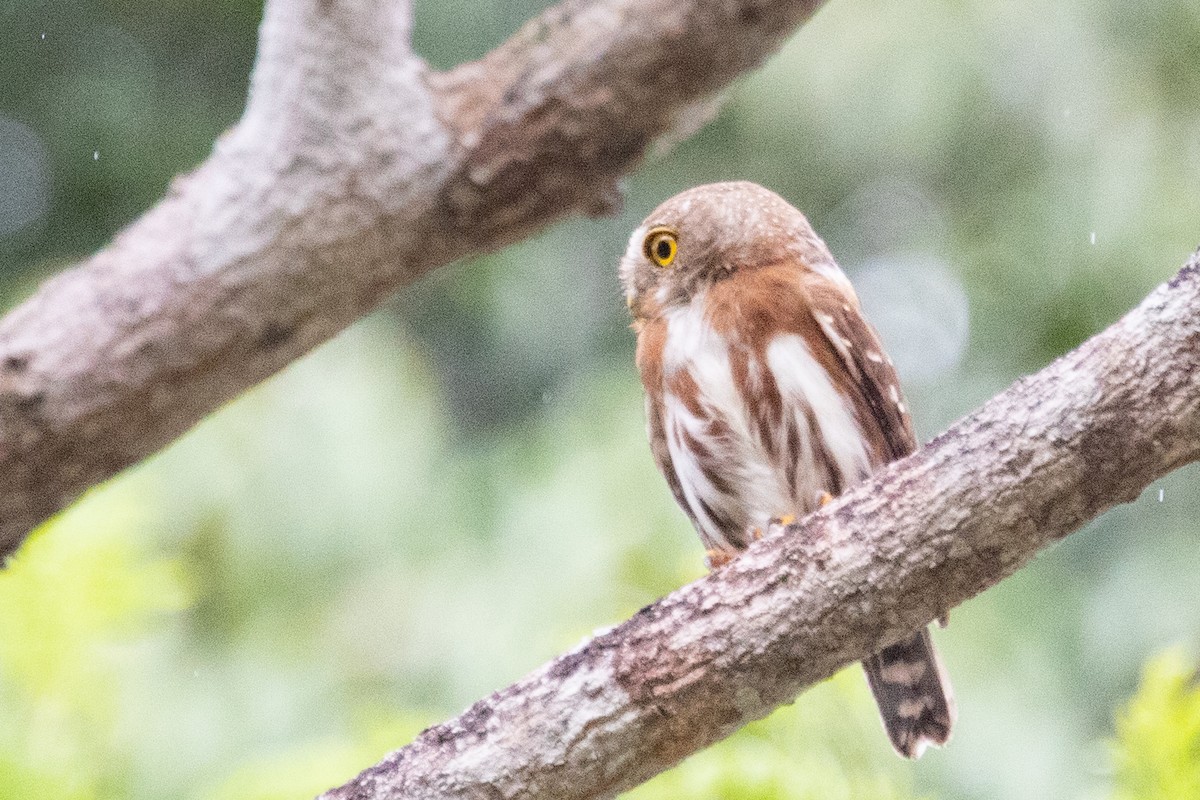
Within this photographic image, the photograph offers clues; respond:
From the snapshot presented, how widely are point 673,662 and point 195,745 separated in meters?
2.00

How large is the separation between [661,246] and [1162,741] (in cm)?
128

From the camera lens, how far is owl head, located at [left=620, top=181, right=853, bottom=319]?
2.60m

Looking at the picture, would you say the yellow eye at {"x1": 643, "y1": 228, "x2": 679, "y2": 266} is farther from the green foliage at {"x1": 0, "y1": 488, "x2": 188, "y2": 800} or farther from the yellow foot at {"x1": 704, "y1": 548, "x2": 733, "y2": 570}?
the green foliage at {"x1": 0, "y1": 488, "x2": 188, "y2": 800}

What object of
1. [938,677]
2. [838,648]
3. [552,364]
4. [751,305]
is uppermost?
[552,364]

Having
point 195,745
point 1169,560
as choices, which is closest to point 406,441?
point 195,745

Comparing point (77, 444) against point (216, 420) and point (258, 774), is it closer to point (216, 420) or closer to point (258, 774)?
point (258, 774)

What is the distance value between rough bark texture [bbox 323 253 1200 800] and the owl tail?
70 cm

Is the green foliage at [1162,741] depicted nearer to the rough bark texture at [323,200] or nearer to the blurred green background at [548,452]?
the blurred green background at [548,452]

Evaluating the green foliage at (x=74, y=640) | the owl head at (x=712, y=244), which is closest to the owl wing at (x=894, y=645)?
the owl head at (x=712, y=244)

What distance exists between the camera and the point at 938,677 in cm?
254

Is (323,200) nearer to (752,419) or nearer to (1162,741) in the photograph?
(752,419)

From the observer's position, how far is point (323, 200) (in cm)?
200

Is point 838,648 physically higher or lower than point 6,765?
lower

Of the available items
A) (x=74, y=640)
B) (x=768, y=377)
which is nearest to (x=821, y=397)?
(x=768, y=377)
